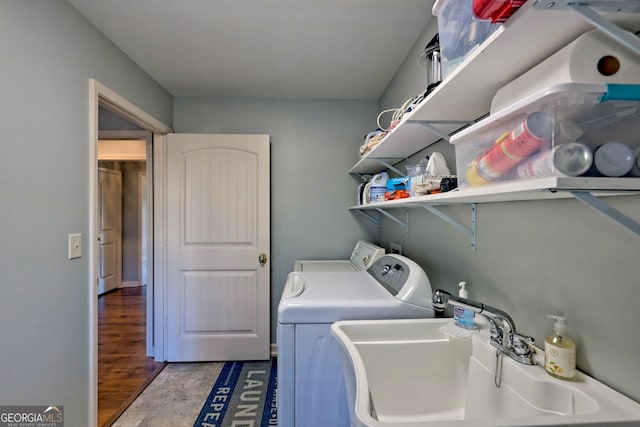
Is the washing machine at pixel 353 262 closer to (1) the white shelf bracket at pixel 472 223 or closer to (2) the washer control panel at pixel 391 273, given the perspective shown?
(2) the washer control panel at pixel 391 273

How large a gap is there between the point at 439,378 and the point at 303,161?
6.68 ft

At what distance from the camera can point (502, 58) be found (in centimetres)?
70

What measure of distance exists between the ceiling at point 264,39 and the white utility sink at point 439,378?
154 cm

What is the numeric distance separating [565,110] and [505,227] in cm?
63

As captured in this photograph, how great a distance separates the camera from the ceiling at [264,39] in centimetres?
149

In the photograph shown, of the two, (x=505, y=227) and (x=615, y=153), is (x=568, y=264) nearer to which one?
(x=505, y=227)

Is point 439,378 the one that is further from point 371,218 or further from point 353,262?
point 371,218

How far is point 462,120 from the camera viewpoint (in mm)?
1144

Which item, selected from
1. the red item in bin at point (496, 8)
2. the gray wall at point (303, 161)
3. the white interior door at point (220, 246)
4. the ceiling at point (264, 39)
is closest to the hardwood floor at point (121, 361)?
the white interior door at point (220, 246)

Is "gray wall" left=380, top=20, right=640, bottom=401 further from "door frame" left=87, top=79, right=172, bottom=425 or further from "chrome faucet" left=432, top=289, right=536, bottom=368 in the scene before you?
"door frame" left=87, top=79, right=172, bottom=425

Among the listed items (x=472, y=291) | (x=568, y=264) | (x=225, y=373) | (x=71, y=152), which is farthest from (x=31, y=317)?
(x=568, y=264)

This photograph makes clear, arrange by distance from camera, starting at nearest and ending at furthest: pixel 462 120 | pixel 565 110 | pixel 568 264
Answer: pixel 565 110 → pixel 568 264 → pixel 462 120

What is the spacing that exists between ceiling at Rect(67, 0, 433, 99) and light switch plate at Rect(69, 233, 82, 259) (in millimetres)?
1168

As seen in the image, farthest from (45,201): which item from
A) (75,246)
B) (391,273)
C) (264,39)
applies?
(391,273)
